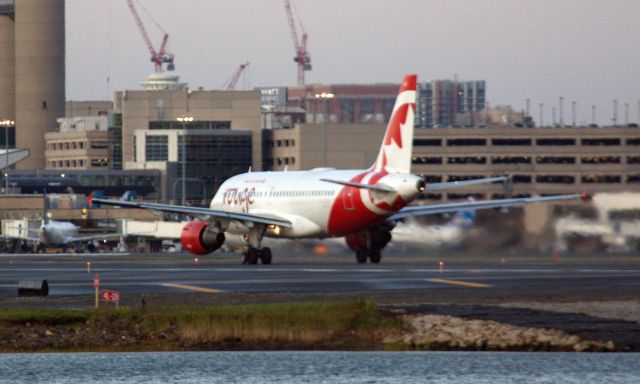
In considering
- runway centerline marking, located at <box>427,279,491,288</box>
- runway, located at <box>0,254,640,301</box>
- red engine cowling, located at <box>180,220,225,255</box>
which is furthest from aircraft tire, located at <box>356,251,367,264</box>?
runway centerline marking, located at <box>427,279,491,288</box>

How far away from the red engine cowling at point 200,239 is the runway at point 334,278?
96.3 inches

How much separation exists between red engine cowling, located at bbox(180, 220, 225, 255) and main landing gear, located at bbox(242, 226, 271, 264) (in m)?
1.68

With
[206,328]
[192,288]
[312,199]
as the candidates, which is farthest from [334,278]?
[206,328]

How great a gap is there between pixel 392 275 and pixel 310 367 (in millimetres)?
24344

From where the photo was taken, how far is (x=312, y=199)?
270 ft

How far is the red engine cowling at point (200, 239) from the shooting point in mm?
82812

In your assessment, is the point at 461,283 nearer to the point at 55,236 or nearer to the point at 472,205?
the point at 472,205

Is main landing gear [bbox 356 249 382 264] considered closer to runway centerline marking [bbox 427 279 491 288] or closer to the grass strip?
runway centerline marking [bbox 427 279 491 288]

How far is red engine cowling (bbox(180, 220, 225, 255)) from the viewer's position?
3260 inches

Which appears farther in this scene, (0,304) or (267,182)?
(267,182)

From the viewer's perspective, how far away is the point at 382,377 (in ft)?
128

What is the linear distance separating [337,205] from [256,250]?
603 cm

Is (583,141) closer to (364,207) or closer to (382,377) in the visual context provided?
(364,207)

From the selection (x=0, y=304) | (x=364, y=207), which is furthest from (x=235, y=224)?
(x=0, y=304)
